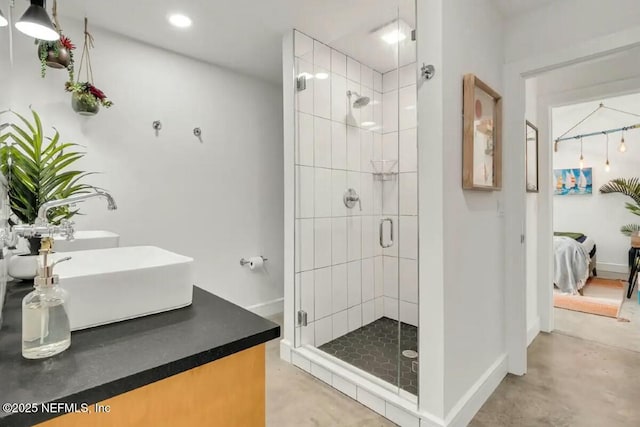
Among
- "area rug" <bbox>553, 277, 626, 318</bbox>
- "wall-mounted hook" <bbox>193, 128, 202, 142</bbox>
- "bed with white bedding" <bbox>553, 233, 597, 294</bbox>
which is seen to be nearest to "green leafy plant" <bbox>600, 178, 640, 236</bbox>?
"area rug" <bbox>553, 277, 626, 318</bbox>

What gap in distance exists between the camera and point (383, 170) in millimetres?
2877

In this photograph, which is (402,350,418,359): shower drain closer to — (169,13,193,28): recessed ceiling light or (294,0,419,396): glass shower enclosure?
(294,0,419,396): glass shower enclosure

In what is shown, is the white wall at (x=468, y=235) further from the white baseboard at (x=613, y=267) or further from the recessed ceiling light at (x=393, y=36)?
the white baseboard at (x=613, y=267)

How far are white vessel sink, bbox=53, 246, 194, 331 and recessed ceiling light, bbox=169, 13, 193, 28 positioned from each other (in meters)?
1.79

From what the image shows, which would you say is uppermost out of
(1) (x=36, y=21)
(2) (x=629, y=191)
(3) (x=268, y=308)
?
(1) (x=36, y=21)

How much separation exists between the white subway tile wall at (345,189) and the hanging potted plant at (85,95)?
4.31 ft

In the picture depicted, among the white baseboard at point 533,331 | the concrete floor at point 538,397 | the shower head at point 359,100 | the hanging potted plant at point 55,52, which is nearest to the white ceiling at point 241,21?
the shower head at point 359,100

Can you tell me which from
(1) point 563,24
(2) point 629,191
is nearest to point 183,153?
(1) point 563,24

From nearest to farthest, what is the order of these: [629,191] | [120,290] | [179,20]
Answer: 1. [120,290]
2. [179,20]
3. [629,191]

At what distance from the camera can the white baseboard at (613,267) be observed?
4789mm

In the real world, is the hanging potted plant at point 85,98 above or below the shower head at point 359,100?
below

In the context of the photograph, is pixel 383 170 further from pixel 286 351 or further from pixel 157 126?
pixel 157 126

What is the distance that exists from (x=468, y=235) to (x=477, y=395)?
916mm

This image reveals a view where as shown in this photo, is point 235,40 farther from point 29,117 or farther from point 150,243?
point 150,243
